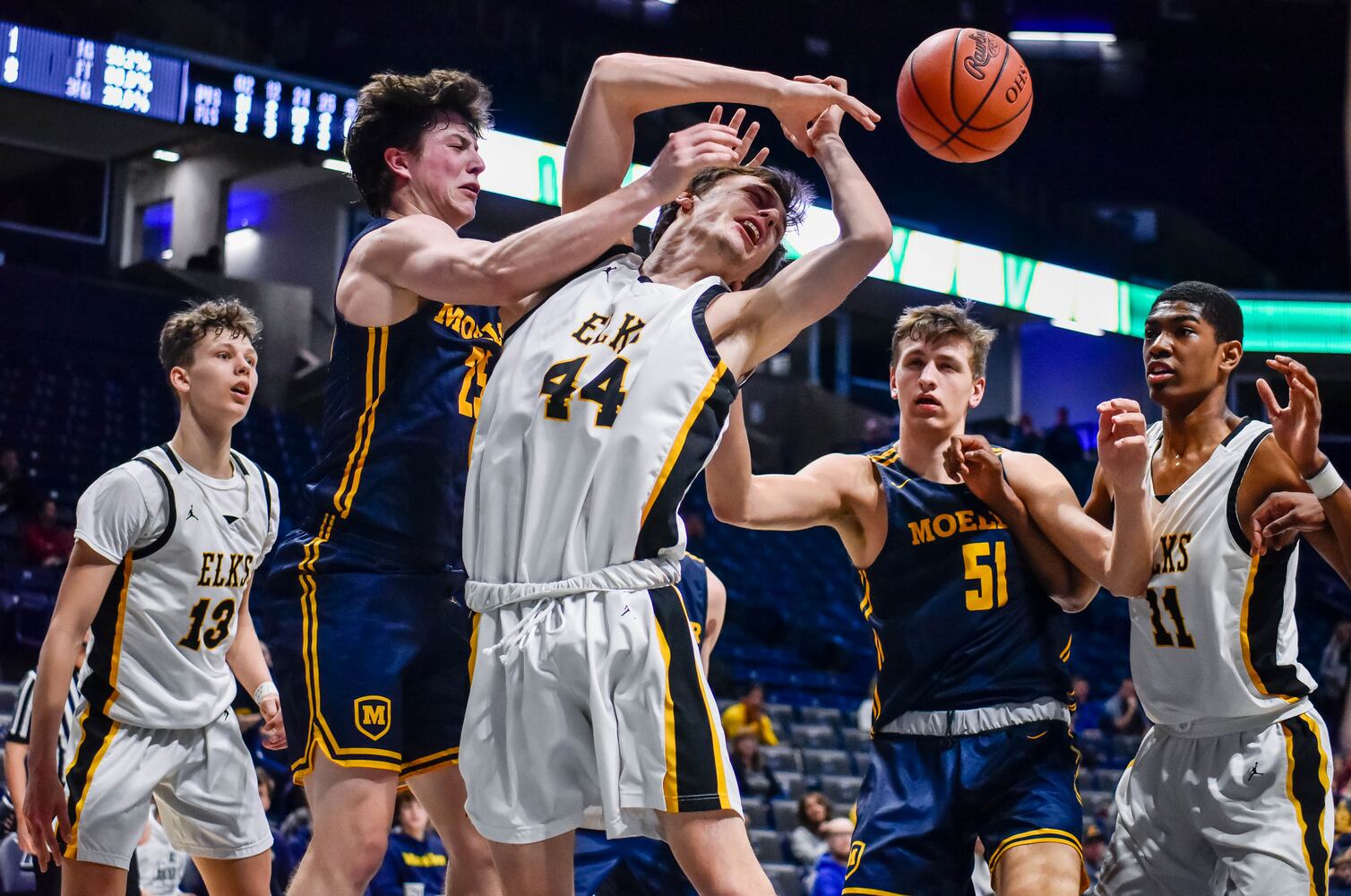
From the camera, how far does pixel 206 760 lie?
4.96 m

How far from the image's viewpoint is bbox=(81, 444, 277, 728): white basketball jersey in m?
4.91

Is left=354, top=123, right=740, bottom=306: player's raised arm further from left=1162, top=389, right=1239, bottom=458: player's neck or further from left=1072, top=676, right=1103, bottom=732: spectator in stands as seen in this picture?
left=1072, top=676, right=1103, bottom=732: spectator in stands

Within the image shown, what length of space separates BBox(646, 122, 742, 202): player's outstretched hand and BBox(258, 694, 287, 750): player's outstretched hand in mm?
2611

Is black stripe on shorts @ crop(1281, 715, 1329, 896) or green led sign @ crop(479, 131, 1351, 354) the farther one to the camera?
green led sign @ crop(479, 131, 1351, 354)

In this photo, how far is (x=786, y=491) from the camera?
4250mm

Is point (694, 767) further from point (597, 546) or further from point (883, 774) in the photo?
point (883, 774)

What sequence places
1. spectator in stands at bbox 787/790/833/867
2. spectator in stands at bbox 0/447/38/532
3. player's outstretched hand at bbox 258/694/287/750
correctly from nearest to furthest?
player's outstretched hand at bbox 258/694/287/750 < spectator in stands at bbox 787/790/833/867 < spectator in stands at bbox 0/447/38/532

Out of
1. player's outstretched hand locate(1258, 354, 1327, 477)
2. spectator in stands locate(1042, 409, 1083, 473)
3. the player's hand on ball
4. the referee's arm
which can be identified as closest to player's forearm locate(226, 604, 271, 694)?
the player's hand on ball

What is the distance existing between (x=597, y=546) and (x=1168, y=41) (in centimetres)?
2414

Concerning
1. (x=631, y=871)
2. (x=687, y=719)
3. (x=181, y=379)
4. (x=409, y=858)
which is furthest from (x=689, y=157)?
(x=409, y=858)

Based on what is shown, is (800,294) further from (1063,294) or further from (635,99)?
(1063,294)

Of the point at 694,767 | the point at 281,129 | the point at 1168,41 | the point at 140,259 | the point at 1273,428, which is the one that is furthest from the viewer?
the point at 1168,41

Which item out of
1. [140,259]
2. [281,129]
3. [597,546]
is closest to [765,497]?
[597,546]

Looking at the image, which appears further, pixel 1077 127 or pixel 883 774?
pixel 1077 127
